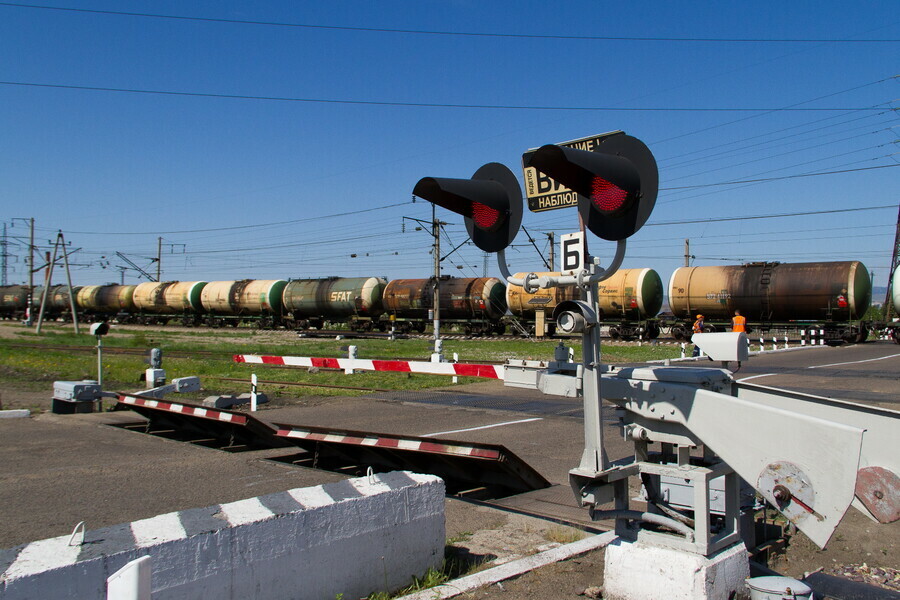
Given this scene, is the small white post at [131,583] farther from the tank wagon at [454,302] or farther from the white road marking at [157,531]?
the tank wagon at [454,302]

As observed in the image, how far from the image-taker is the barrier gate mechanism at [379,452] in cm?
599

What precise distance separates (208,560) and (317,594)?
2.30 ft

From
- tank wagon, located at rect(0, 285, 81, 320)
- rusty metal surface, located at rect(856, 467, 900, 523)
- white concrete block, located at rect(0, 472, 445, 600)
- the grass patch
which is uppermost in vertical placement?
tank wagon, located at rect(0, 285, 81, 320)

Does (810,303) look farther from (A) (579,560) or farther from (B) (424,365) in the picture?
(A) (579,560)

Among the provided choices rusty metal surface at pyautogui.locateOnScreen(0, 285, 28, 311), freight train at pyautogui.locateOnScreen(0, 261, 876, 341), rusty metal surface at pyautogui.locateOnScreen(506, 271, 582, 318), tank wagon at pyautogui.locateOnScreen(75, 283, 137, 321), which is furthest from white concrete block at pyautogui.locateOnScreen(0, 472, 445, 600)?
rusty metal surface at pyautogui.locateOnScreen(0, 285, 28, 311)

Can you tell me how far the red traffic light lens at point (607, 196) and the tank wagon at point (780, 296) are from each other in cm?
3104

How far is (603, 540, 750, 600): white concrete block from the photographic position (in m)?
3.45

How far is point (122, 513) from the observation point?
18.2 feet

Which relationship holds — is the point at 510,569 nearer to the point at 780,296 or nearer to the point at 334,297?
the point at 780,296

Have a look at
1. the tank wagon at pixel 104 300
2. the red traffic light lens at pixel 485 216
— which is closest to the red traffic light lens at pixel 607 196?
the red traffic light lens at pixel 485 216

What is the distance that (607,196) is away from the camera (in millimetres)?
3721

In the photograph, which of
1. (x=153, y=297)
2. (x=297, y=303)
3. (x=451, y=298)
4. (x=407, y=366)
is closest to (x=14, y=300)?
(x=153, y=297)

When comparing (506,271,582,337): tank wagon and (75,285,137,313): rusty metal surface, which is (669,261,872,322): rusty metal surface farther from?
(75,285,137,313): rusty metal surface

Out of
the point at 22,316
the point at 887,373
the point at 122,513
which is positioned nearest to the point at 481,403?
the point at 122,513
